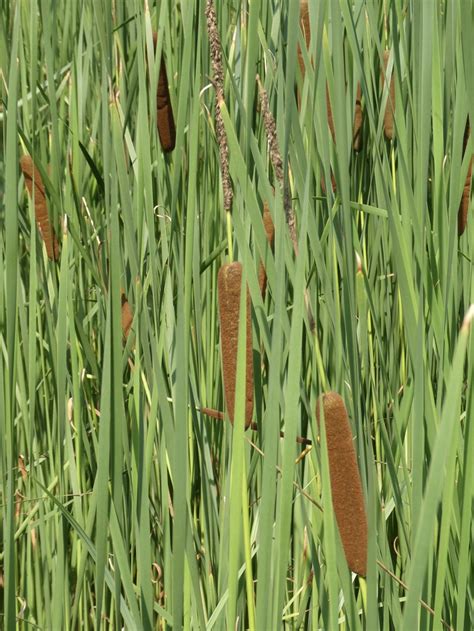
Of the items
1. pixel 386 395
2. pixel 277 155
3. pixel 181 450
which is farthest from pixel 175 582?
pixel 386 395

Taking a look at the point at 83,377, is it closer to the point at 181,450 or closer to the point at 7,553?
the point at 7,553

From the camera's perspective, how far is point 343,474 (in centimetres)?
61

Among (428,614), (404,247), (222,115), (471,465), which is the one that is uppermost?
(222,115)

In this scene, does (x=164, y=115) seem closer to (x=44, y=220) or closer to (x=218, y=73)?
(x=44, y=220)

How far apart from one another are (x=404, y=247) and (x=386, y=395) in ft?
1.56

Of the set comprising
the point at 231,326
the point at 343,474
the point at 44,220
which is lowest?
the point at 343,474

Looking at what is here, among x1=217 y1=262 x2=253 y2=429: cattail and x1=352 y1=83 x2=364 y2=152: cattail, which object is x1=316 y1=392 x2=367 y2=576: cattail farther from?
x1=352 y1=83 x2=364 y2=152: cattail

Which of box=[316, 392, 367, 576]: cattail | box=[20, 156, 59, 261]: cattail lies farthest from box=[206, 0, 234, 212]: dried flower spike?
box=[20, 156, 59, 261]: cattail

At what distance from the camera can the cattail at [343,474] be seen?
609mm

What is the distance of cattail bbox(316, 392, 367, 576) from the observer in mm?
609

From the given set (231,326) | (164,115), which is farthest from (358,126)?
(231,326)

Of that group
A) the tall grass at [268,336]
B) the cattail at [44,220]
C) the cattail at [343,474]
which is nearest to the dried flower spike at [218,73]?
the tall grass at [268,336]

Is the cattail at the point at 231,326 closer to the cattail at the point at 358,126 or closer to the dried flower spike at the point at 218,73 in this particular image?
the dried flower spike at the point at 218,73

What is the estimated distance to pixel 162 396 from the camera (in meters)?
0.74
